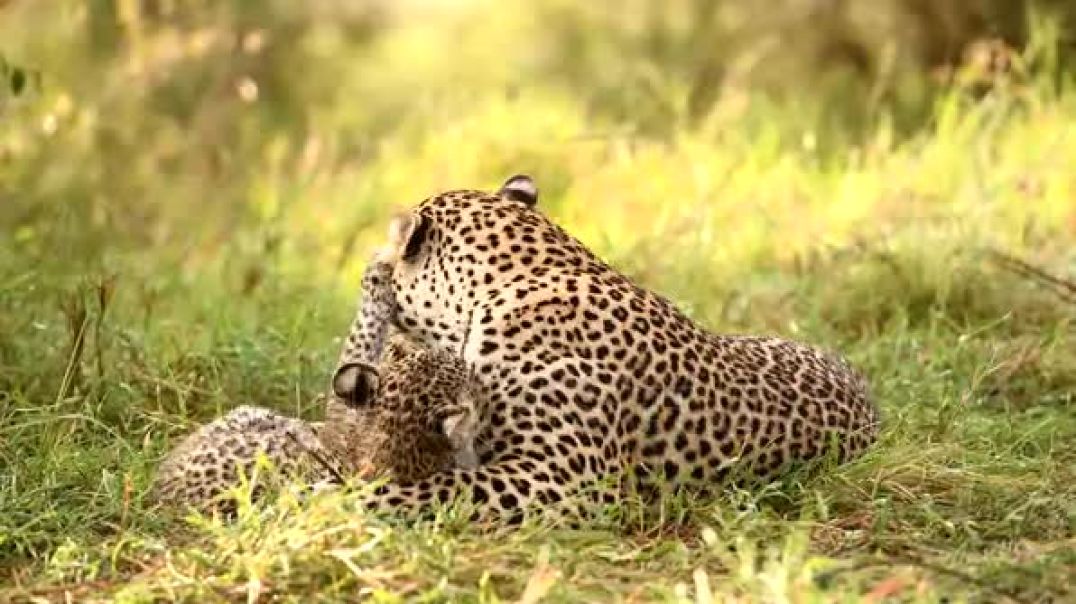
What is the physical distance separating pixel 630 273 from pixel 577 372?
3302 mm

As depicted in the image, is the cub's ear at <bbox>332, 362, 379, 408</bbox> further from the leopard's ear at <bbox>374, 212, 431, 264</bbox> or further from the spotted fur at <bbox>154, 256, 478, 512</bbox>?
the leopard's ear at <bbox>374, 212, 431, 264</bbox>

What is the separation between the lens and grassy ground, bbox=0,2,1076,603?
523 centimetres

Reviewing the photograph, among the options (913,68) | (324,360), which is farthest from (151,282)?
(913,68)

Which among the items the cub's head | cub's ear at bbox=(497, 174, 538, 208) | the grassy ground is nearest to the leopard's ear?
cub's ear at bbox=(497, 174, 538, 208)

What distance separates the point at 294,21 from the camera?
16.5 metres

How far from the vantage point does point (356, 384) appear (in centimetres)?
582

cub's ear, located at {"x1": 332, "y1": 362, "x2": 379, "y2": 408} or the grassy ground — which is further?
cub's ear, located at {"x1": 332, "y1": 362, "x2": 379, "y2": 408}

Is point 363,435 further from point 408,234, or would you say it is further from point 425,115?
point 425,115

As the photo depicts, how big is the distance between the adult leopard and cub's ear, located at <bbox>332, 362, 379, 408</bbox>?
0.31 m

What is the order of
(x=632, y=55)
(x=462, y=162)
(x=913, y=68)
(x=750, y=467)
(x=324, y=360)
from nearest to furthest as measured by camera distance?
(x=750, y=467) < (x=324, y=360) < (x=462, y=162) < (x=913, y=68) < (x=632, y=55)

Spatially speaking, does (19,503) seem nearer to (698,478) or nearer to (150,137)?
(698,478)

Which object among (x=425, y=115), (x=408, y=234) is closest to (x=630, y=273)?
(x=408, y=234)

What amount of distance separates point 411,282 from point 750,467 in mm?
1152

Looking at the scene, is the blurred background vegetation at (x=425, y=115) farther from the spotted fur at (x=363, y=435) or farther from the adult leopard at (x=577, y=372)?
the adult leopard at (x=577, y=372)
